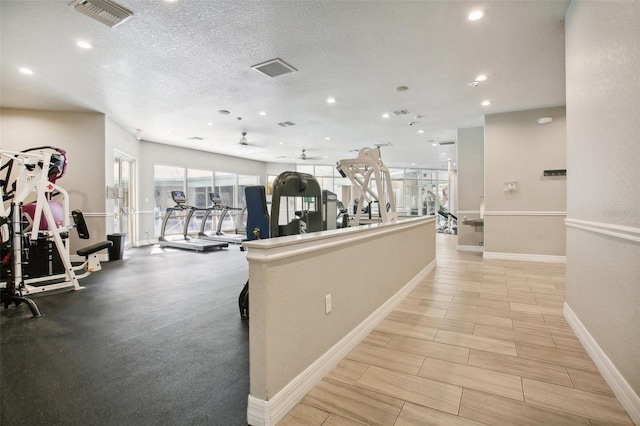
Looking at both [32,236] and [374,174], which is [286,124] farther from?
[32,236]

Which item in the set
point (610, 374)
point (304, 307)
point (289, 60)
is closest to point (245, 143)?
point (289, 60)

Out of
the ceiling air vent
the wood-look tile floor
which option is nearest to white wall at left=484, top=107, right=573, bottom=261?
the wood-look tile floor

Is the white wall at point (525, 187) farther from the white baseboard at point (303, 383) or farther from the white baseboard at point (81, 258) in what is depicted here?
the white baseboard at point (81, 258)

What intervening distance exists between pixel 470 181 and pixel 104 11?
6954 millimetres

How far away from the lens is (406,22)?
294 cm

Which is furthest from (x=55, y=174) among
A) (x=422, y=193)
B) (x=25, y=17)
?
(x=422, y=193)

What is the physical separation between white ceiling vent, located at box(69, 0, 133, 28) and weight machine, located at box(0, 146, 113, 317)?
1.87 metres

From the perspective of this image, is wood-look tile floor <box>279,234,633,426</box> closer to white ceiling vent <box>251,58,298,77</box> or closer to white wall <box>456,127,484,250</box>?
white ceiling vent <box>251,58,298,77</box>

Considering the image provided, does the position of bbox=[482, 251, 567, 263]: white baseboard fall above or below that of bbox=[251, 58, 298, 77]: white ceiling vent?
below

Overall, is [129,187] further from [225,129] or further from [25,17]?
[25,17]

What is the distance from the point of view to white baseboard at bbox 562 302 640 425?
1.42 metres

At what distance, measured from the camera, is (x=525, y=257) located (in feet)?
18.8

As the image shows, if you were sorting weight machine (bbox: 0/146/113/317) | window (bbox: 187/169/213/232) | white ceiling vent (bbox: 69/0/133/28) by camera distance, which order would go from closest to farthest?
A: white ceiling vent (bbox: 69/0/133/28) → weight machine (bbox: 0/146/113/317) → window (bbox: 187/169/213/232)

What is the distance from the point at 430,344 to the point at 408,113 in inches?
186
